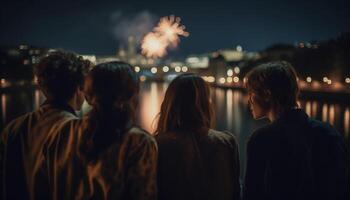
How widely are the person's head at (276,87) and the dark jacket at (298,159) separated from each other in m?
0.07

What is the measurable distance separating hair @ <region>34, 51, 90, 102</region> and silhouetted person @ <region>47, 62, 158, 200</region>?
0.97 ft

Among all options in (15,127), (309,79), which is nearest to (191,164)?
(15,127)

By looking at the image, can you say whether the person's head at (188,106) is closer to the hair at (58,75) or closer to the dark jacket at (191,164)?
the dark jacket at (191,164)

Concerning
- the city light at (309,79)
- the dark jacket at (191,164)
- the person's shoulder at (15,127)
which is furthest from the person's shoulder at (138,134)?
the city light at (309,79)

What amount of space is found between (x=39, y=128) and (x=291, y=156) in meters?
1.38

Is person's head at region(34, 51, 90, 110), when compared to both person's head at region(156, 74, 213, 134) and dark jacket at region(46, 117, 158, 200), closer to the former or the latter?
dark jacket at region(46, 117, 158, 200)

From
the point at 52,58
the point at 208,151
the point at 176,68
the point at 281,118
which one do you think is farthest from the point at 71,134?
the point at 176,68

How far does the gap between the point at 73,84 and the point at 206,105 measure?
2.54 ft

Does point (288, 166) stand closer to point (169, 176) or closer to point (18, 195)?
point (169, 176)

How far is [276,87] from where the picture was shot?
2.17 m

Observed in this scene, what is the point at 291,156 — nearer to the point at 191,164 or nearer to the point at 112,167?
the point at 191,164

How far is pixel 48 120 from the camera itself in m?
2.12

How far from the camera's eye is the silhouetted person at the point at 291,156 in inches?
80.9

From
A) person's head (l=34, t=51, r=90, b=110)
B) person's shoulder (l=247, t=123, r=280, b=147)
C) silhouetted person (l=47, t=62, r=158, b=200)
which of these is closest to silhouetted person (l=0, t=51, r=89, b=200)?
person's head (l=34, t=51, r=90, b=110)
